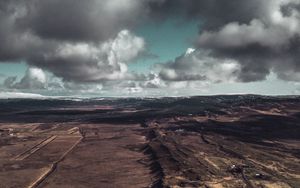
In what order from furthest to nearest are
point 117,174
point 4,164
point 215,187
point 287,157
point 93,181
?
point 287,157 < point 4,164 < point 117,174 < point 93,181 < point 215,187

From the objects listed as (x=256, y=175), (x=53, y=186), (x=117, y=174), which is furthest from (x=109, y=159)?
(x=256, y=175)

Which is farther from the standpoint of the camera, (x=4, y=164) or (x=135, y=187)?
(x=4, y=164)

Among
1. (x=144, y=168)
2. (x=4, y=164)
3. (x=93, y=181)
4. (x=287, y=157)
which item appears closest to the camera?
(x=93, y=181)

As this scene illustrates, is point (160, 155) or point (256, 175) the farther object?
point (160, 155)

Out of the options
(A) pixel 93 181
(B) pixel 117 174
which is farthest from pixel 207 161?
(A) pixel 93 181

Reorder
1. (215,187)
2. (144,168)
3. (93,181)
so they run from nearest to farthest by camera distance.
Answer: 1. (215,187)
2. (93,181)
3. (144,168)

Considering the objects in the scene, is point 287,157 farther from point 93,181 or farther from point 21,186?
point 21,186

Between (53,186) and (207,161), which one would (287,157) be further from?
(53,186)

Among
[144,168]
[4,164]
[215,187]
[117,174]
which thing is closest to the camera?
[215,187]
